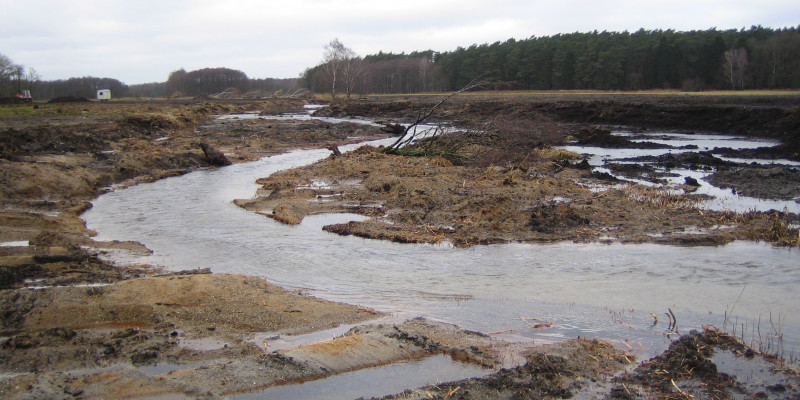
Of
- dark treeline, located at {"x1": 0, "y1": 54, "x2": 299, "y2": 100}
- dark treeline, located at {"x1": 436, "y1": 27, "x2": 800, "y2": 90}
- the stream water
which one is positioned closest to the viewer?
the stream water

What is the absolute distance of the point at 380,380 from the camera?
4938 mm

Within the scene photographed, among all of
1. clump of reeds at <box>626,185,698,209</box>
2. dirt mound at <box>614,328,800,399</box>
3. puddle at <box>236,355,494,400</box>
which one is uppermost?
clump of reeds at <box>626,185,698,209</box>

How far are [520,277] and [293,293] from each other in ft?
10.1

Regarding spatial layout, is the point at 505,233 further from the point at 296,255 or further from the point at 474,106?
the point at 474,106

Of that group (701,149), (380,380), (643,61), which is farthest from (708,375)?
(643,61)

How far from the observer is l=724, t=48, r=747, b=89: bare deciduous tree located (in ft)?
185

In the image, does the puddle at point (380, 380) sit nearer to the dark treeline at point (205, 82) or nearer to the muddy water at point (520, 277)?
the muddy water at point (520, 277)

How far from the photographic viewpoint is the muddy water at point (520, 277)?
635 centimetres

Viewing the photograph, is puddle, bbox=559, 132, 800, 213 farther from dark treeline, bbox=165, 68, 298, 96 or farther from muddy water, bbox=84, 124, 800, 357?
dark treeline, bbox=165, 68, 298, 96

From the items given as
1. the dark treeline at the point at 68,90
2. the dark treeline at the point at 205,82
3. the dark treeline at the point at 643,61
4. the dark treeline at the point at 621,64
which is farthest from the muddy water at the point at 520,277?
the dark treeline at the point at 205,82

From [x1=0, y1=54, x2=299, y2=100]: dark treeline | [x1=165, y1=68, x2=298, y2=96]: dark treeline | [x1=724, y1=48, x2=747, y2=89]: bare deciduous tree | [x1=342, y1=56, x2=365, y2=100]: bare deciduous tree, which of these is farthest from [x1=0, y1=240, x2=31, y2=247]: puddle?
[x1=165, y1=68, x2=298, y2=96]: dark treeline

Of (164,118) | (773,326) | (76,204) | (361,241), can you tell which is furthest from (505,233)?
(164,118)

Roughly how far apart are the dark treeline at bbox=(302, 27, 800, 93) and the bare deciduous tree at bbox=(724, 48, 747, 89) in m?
0.09

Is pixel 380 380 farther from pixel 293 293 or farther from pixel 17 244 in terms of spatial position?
pixel 17 244
